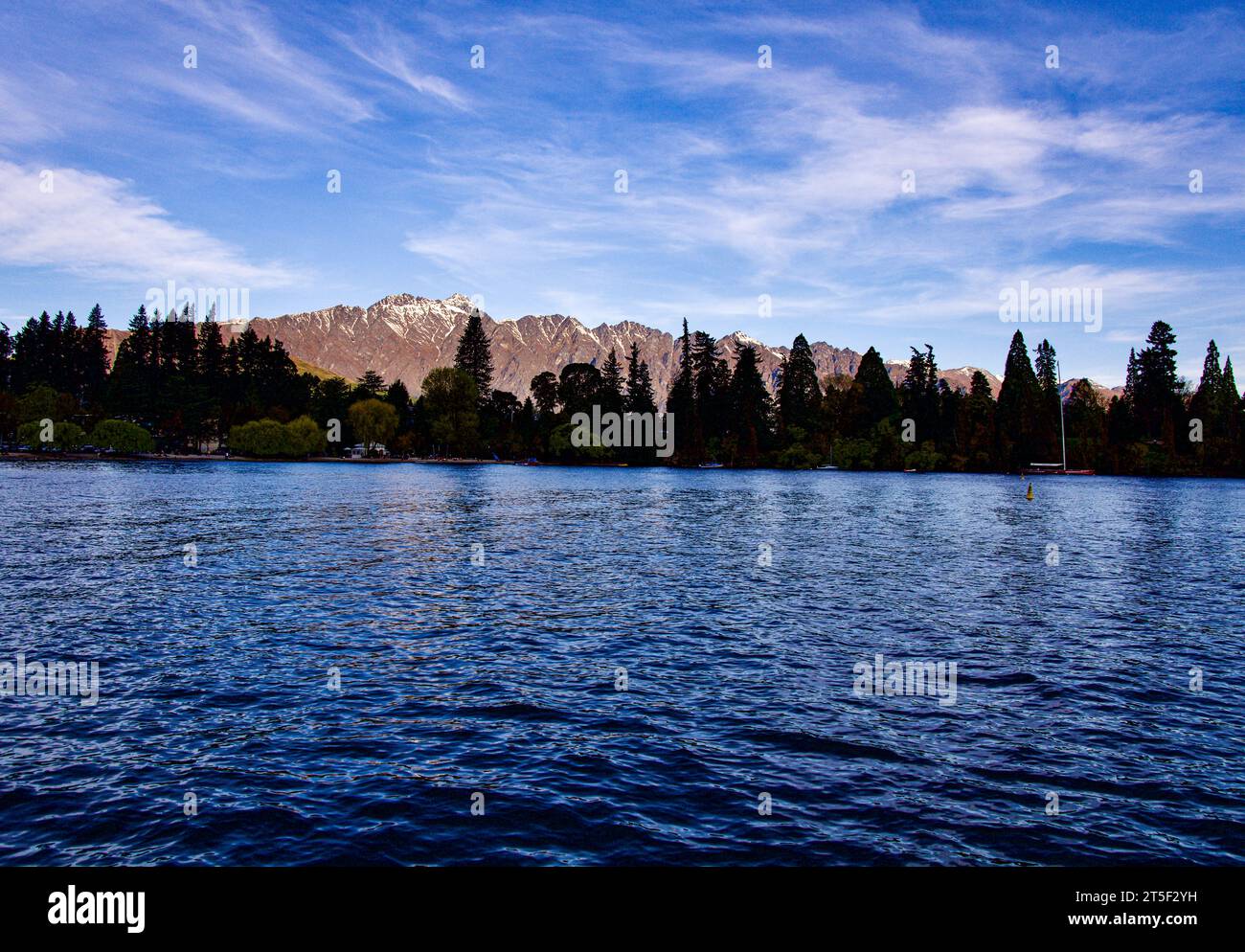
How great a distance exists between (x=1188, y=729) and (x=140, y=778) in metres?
24.3

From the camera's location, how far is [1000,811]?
51.2 ft

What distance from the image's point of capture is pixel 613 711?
21.4 m

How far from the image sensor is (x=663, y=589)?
41094mm

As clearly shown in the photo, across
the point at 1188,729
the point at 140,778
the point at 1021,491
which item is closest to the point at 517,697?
the point at 140,778

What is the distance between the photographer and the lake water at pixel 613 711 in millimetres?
14578

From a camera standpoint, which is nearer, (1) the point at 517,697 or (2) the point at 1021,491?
(1) the point at 517,697

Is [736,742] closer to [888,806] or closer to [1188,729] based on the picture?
[888,806]

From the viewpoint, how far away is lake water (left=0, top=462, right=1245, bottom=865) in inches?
574

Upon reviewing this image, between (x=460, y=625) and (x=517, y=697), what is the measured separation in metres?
10.0
